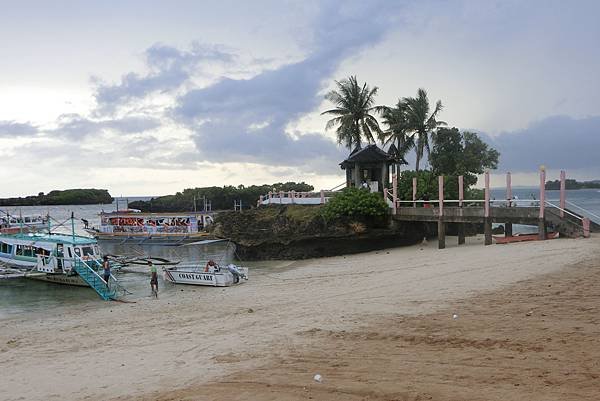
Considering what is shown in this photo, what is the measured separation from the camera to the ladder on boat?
26594 mm

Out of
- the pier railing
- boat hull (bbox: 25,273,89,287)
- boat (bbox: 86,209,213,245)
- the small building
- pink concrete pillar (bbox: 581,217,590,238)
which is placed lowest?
boat hull (bbox: 25,273,89,287)

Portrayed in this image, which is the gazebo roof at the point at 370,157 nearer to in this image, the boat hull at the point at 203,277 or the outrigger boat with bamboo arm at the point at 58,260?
the boat hull at the point at 203,277

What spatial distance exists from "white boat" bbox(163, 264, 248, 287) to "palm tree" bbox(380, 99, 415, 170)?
2868 centimetres

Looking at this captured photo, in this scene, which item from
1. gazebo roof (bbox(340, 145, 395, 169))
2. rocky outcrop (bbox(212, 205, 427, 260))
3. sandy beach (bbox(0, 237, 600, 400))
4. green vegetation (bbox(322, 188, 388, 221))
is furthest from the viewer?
gazebo roof (bbox(340, 145, 395, 169))

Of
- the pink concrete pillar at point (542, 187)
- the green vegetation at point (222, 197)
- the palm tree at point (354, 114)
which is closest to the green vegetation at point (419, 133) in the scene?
the palm tree at point (354, 114)

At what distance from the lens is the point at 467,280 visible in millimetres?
19219

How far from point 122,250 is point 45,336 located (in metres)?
41.7

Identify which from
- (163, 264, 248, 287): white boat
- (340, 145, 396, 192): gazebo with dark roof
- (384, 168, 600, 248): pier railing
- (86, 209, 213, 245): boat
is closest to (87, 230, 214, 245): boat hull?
(86, 209, 213, 245): boat

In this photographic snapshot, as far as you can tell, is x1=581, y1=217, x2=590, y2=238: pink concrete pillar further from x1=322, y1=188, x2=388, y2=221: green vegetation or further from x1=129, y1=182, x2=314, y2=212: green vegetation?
x1=129, y1=182, x2=314, y2=212: green vegetation

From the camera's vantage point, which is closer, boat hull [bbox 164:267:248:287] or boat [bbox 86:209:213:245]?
boat hull [bbox 164:267:248:287]

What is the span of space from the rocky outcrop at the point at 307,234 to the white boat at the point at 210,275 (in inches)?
393

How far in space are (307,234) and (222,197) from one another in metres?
87.0

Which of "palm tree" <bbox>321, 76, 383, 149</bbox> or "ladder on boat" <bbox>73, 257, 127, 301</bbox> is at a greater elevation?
"palm tree" <bbox>321, 76, 383, 149</bbox>

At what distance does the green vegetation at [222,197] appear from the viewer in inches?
4695
